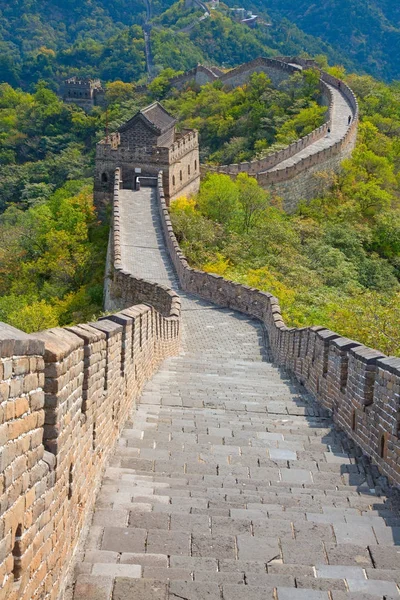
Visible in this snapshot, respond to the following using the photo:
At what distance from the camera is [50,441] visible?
4539 mm

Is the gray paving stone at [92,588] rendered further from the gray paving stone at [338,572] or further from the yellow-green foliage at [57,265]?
the yellow-green foliage at [57,265]

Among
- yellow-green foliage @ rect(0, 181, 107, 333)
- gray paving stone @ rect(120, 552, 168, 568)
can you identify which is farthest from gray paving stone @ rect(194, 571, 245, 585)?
yellow-green foliage @ rect(0, 181, 107, 333)

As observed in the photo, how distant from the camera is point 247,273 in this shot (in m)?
26.5

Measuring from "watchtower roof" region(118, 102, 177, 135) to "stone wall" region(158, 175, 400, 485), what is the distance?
63.0ft

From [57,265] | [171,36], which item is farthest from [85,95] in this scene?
[57,265]

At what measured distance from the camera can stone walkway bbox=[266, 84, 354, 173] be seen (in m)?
39.9

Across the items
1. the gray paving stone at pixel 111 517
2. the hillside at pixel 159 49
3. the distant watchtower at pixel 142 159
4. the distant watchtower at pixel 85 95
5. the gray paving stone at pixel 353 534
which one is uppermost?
the hillside at pixel 159 49

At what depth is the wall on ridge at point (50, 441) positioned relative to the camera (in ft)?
11.6

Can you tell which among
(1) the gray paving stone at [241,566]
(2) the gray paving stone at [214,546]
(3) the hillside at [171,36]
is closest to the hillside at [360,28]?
(3) the hillside at [171,36]

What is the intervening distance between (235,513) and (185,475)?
37.0 inches

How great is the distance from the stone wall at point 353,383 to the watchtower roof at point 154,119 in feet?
63.0

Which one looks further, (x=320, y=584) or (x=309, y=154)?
(x=309, y=154)

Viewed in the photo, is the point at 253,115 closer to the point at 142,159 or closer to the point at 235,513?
the point at 142,159

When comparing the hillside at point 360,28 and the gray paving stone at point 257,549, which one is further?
the hillside at point 360,28
